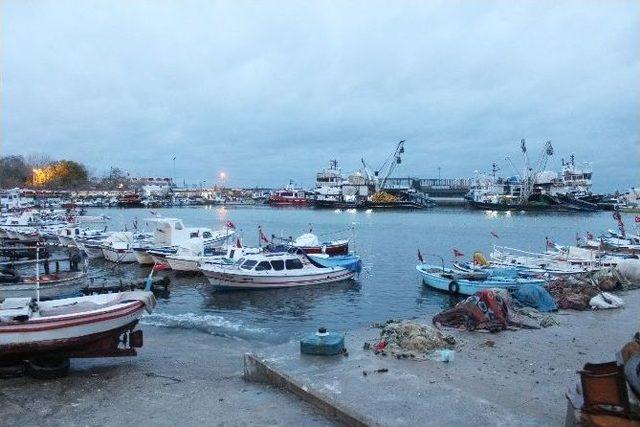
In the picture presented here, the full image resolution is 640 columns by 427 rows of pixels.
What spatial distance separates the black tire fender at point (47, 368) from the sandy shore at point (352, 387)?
17 cm

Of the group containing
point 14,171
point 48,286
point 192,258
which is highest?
point 14,171

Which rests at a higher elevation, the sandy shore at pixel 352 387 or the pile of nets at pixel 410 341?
the pile of nets at pixel 410 341

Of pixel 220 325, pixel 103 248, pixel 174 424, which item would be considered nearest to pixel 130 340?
pixel 174 424

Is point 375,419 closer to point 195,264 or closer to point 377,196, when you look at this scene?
point 195,264

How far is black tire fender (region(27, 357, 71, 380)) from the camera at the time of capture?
10.5 m

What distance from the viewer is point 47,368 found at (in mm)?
10586

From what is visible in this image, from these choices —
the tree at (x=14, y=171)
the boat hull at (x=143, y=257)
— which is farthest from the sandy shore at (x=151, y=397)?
the tree at (x=14, y=171)

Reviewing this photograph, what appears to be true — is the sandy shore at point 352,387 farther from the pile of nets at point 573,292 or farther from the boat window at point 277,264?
the boat window at point 277,264

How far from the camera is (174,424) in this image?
→ 314 inches

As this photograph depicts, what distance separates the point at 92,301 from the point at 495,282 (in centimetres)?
1477

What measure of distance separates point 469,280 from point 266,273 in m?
8.94

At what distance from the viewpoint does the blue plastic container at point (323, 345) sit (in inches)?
401

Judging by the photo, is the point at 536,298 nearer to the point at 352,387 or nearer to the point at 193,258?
A: the point at 352,387

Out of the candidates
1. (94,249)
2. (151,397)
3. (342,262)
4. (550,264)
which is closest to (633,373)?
(151,397)
